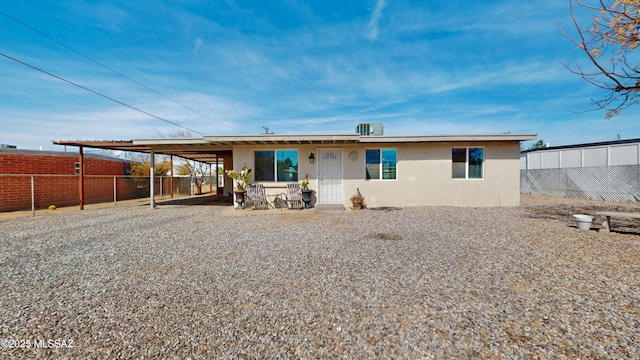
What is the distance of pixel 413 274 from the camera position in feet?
10.4

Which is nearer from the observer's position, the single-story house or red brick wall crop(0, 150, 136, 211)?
the single-story house

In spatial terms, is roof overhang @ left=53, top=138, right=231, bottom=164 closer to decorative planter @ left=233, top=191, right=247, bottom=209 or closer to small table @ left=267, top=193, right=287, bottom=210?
decorative planter @ left=233, top=191, right=247, bottom=209

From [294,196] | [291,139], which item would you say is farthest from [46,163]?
[291,139]

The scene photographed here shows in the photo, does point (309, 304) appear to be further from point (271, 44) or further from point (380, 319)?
point (271, 44)

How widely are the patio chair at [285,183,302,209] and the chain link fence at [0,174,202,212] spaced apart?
8180 millimetres

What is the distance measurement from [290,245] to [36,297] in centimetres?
317

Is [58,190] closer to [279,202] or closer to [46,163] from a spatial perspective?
[46,163]

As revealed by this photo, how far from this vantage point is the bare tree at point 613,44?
405 cm

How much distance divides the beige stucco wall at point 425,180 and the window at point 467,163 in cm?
16

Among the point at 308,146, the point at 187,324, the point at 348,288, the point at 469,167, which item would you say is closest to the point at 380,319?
the point at 348,288

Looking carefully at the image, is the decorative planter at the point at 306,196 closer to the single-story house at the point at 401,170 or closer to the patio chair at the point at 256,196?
the single-story house at the point at 401,170

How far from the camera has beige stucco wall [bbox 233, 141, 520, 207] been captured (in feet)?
29.5

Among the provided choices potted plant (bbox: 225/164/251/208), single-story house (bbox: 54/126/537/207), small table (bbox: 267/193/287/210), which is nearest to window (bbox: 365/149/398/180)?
single-story house (bbox: 54/126/537/207)

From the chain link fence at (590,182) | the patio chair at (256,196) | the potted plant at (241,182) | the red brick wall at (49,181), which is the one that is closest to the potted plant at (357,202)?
the patio chair at (256,196)
